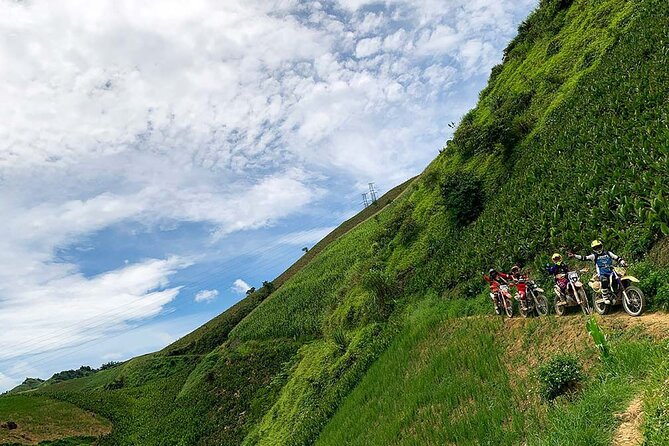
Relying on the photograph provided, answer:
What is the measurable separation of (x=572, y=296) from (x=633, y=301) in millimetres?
2481

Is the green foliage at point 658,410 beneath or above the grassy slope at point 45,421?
beneath

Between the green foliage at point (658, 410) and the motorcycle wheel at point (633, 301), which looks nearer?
the green foliage at point (658, 410)

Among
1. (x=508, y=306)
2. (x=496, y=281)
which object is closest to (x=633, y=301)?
(x=508, y=306)

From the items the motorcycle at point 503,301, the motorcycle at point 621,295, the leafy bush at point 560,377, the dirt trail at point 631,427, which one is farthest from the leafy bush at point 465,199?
the dirt trail at point 631,427

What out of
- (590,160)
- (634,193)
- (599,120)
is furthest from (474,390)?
(599,120)

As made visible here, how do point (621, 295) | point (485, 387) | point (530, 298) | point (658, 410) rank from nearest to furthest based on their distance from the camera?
point (658, 410) < point (621, 295) < point (485, 387) < point (530, 298)

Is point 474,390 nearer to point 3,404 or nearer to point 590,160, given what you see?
point 590,160

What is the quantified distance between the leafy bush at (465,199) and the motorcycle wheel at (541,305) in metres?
13.7

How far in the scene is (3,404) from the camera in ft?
208

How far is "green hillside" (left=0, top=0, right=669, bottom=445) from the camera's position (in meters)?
10.5

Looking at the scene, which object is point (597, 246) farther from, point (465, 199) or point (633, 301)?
point (465, 199)

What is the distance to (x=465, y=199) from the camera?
28734mm

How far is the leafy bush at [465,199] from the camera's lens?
28.6 metres

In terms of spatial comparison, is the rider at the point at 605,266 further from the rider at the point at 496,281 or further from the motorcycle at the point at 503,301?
the rider at the point at 496,281
